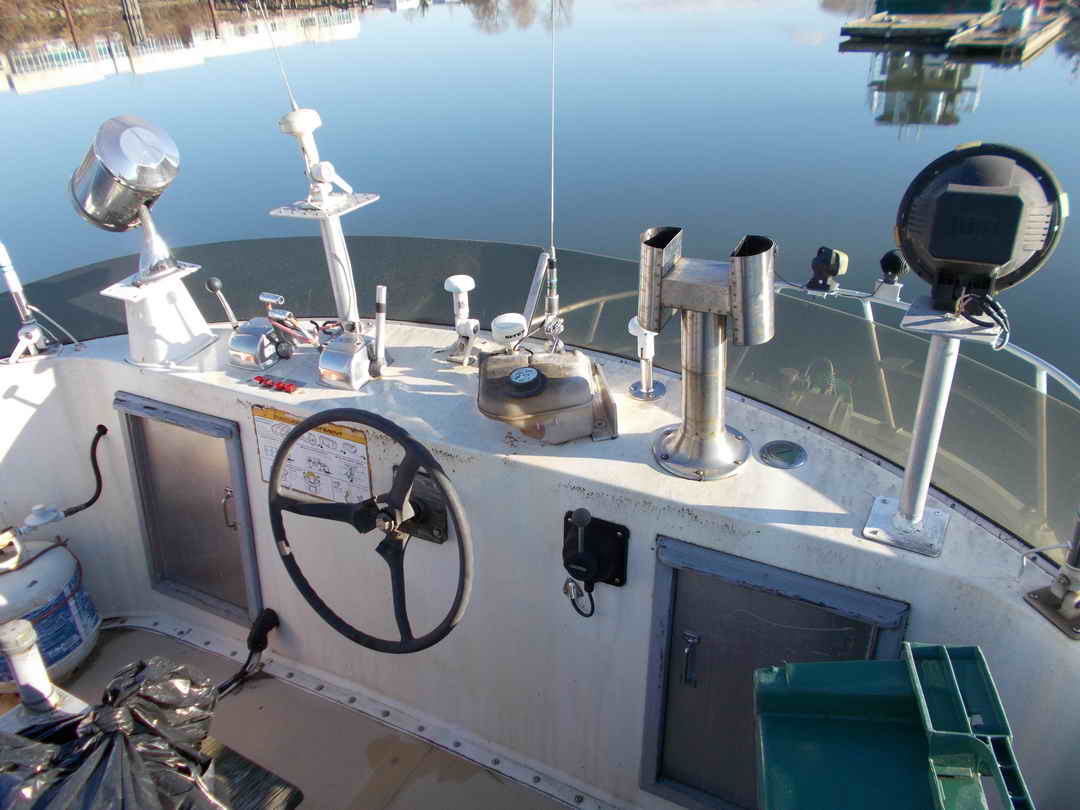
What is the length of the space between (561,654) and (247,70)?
10.3 metres

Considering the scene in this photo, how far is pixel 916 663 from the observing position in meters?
1.10

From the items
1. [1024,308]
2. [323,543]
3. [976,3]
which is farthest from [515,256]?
[976,3]

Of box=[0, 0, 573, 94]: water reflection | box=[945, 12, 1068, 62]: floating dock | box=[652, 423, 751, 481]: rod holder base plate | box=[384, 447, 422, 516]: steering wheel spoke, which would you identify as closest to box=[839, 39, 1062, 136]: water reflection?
box=[945, 12, 1068, 62]: floating dock

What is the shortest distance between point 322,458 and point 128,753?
746mm

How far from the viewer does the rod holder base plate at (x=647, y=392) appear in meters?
1.83

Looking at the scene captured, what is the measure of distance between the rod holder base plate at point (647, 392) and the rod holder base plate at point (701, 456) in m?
0.24

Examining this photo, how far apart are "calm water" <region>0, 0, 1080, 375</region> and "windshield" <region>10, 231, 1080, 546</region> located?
19 centimetres

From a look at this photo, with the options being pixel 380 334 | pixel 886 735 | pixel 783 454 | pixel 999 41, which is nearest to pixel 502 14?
pixel 999 41

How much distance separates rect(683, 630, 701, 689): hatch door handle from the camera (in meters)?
1.59

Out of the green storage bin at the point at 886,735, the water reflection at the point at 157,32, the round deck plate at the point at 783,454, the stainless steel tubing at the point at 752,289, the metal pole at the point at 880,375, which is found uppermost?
the water reflection at the point at 157,32

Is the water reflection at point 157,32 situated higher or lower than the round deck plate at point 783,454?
higher

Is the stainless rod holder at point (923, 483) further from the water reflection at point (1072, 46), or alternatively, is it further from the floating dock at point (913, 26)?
the floating dock at point (913, 26)

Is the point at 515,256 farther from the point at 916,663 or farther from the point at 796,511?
the point at 916,663

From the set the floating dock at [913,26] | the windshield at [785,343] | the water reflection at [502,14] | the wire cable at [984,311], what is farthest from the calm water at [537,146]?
the floating dock at [913,26]
